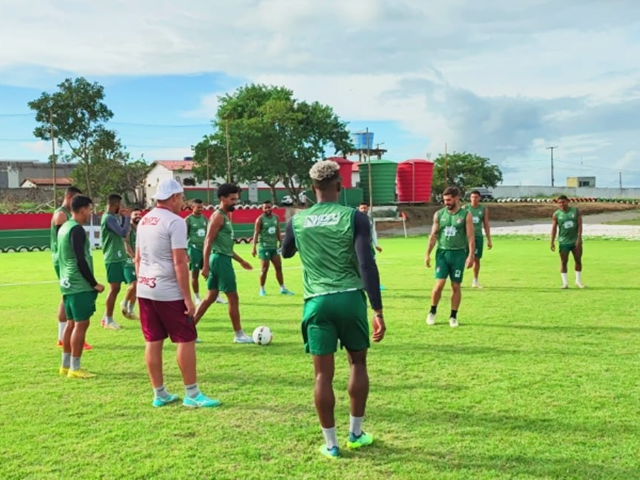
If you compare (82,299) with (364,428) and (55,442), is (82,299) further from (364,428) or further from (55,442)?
(364,428)

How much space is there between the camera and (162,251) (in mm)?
5977

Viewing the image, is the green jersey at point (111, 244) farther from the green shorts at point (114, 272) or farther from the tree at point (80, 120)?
the tree at point (80, 120)

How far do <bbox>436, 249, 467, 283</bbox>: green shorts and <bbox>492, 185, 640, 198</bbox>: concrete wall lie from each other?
86010 mm

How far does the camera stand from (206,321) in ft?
36.9

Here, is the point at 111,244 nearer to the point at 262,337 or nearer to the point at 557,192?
the point at 262,337

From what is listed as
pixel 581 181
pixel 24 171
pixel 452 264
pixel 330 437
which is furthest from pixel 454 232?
pixel 581 181

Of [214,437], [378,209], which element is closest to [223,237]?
[214,437]

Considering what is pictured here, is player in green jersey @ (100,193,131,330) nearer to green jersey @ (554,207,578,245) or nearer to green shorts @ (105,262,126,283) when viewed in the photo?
green shorts @ (105,262,126,283)

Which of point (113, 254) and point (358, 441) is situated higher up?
point (113, 254)

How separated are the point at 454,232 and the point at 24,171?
85.8 metres

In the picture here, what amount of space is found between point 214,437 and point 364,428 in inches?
50.8

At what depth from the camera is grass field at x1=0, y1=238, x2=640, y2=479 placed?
4.76 m

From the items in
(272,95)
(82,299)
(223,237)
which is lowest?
(82,299)

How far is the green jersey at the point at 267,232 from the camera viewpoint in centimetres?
1488
